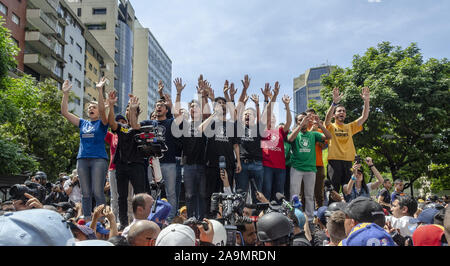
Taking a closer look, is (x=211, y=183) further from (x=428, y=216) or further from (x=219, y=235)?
→ (x=428, y=216)

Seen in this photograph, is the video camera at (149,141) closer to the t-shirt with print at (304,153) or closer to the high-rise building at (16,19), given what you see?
the t-shirt with print at (304,153)

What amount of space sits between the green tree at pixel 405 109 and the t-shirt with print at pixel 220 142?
16.2 m

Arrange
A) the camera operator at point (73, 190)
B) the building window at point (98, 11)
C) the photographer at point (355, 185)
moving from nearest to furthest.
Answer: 1. the photographer at point (355, 185)
2. the camera operator at point (73, 190)
3. the building window at point (98, 11)

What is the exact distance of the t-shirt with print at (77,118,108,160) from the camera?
18.9ft

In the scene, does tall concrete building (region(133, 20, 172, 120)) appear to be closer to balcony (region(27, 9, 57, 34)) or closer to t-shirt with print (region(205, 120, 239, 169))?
balcony (region(27, 9, 57, 34))

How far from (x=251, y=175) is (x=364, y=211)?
3646 mm

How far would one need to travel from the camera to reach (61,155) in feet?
79.2

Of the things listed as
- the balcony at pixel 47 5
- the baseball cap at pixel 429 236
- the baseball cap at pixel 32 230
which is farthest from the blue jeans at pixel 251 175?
the balcony at pixel 47 5

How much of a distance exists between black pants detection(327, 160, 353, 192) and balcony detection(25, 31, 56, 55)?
36.7 metres

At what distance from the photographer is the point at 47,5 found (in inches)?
1513

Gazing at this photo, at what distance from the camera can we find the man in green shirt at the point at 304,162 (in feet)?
23.2

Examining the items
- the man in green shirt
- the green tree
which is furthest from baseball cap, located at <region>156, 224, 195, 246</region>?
the green tree

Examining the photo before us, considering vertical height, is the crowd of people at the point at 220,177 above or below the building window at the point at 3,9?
below
